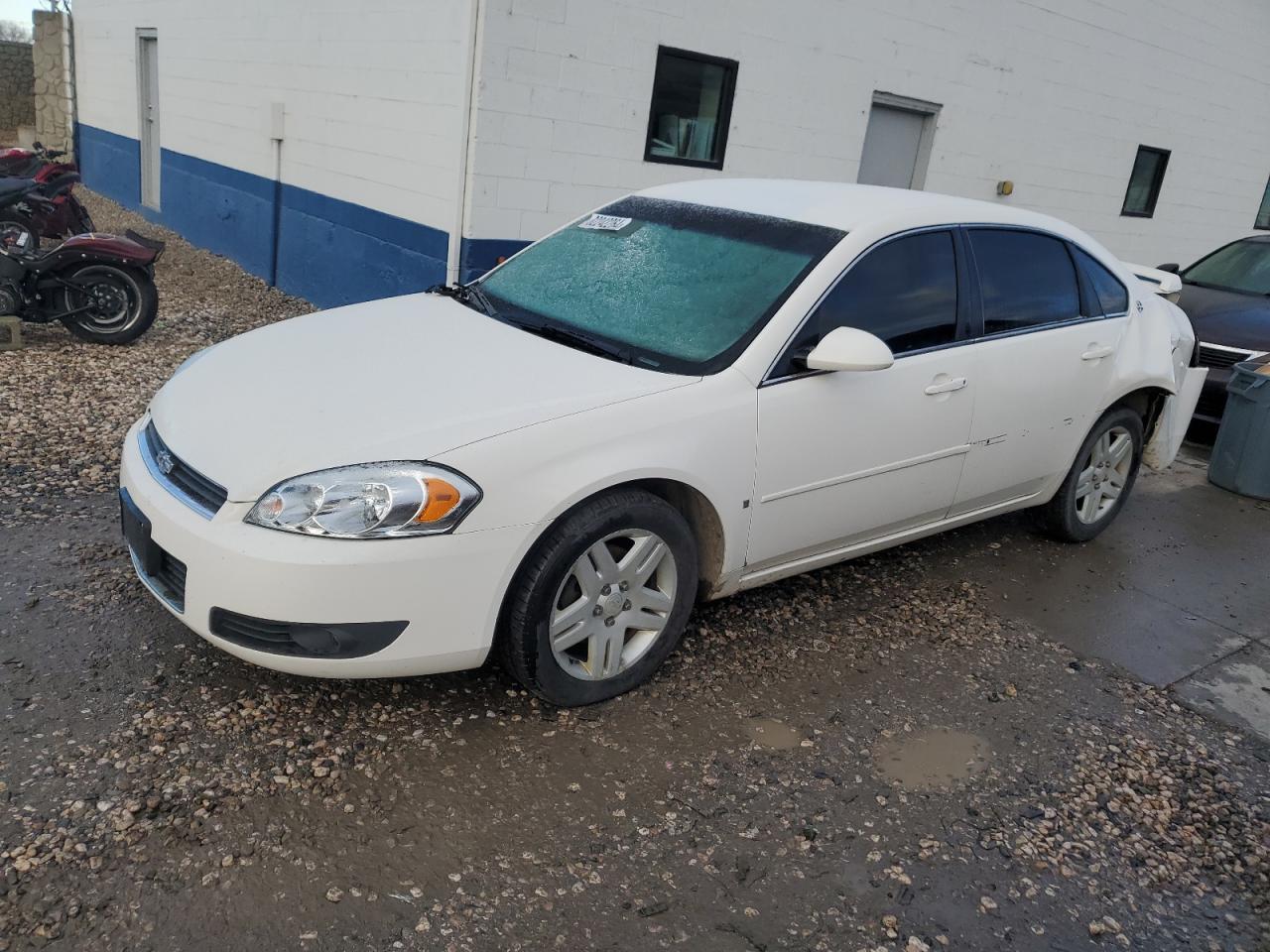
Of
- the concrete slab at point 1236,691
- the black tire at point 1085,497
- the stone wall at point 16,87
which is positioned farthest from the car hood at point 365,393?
the stone wall at point 16,87

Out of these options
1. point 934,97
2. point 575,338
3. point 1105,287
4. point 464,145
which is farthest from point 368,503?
point 934,97

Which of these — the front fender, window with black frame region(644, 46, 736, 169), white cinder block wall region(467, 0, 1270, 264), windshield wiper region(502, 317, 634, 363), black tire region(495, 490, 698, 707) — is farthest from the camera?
window with black frame region(644, 46, 736, 169)

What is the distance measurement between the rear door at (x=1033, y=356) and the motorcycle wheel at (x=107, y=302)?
5.64 m

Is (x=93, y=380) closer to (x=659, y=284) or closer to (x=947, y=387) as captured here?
(x=659, y=284)

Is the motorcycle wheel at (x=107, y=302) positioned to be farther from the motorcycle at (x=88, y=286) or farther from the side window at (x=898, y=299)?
the side window at (x=898, y=299)

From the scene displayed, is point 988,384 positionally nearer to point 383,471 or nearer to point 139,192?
point 383,471

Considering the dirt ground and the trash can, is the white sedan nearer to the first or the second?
the dirt ground

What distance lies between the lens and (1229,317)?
317 inches

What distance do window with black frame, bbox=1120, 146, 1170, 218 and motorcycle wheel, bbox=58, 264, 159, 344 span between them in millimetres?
10725

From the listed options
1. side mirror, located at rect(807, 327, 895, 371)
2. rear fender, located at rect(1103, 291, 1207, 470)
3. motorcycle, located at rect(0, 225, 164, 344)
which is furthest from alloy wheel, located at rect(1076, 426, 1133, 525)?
motorcycle, located at rect(0, 225, 164, 344)

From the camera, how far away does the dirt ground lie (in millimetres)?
2562

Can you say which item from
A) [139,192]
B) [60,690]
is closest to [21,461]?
[60,690]

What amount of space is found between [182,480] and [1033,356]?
3.44 m

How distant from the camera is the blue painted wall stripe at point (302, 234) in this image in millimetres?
7656
